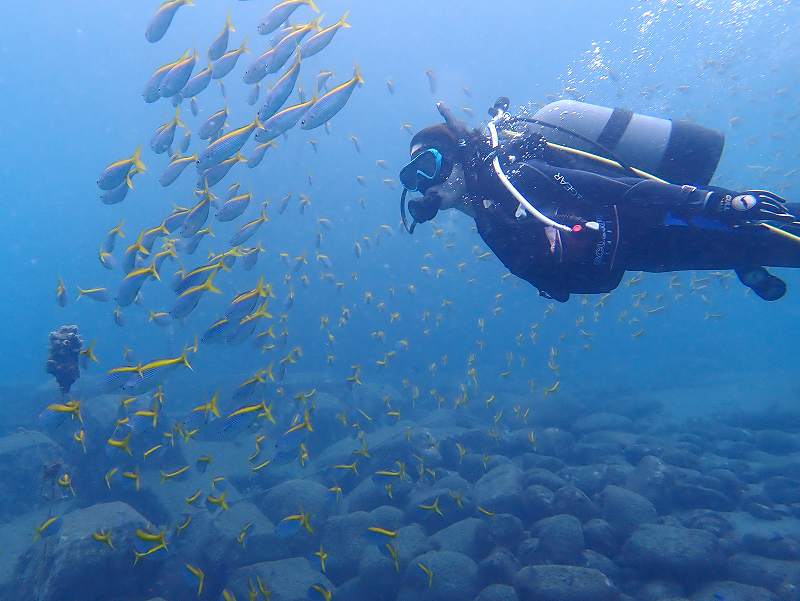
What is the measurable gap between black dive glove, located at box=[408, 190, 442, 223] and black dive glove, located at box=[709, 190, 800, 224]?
6.48 feet

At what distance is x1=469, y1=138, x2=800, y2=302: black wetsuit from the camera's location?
3344 mm

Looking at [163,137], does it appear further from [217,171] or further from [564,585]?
[564,585]

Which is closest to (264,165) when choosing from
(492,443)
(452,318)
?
(452,318)

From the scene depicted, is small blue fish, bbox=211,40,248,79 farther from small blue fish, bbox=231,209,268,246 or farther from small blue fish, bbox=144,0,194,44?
small blue fish, bbox=231,209,268,246

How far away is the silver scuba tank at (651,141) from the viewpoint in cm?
388

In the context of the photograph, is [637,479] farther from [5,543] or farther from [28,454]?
[28,454]

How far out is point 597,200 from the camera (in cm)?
355

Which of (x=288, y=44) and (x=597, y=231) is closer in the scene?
(x=597, y=231)

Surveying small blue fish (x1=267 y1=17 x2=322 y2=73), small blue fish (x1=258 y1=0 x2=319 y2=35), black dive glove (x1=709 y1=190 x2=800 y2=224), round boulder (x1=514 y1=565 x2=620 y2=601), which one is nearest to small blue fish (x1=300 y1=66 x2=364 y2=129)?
small blue fish (x1=267 y1=17 x2=322 y2=73)

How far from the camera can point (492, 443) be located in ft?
37.6

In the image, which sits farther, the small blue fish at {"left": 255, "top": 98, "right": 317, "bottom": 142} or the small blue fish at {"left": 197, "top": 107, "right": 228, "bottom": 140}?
the small blue fish at {"left": 197, "top": 107, "right": 228, "bottom": 140}

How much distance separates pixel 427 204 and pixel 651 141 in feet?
6.59

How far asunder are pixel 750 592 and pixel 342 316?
32.0ft

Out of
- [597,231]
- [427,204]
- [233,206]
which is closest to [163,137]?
[233,206]
